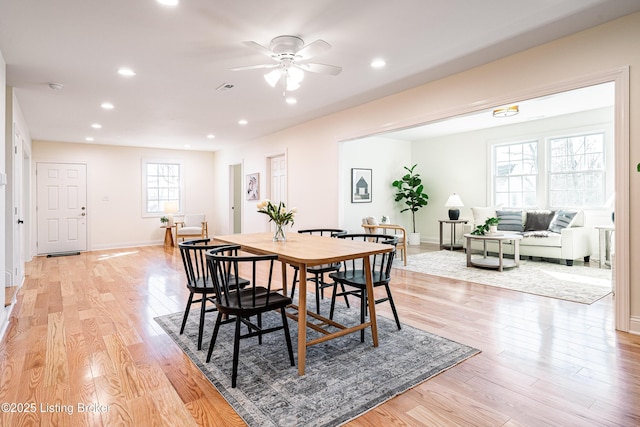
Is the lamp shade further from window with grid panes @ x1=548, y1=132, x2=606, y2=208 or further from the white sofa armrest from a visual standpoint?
the white sofa armrest

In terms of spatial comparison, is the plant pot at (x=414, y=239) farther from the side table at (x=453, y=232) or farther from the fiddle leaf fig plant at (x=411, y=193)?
the side table at (x=453, y=232)

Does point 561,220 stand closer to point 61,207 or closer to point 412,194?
point 412,194

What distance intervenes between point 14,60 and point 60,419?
3.43 metres

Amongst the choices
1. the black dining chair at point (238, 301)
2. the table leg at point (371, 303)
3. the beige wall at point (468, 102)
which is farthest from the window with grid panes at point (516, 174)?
the black dining chair at point (238, 301)

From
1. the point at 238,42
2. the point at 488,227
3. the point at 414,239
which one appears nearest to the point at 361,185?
the point at 414,239

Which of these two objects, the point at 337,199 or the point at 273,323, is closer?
the point at 273,323

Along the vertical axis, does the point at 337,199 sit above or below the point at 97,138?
below

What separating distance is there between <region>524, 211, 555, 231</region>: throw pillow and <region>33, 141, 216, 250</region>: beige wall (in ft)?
26.6

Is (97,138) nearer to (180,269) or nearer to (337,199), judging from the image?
(180,269)

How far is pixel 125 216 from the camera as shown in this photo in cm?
862

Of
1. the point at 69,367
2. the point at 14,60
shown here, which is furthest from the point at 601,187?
the point at 14,60

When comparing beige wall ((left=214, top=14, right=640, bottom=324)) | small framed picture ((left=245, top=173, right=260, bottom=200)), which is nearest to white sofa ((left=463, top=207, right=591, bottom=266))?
beige wall ((left=214, top=14, right=640, bottom=324))

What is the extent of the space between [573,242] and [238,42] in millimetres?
5692

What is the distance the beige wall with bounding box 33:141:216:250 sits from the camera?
26.4 feet
